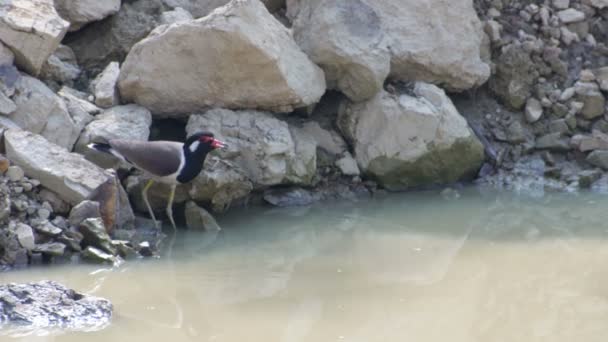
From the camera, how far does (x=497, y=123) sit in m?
10.5

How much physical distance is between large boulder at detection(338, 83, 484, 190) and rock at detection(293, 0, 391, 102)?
207 millimetres

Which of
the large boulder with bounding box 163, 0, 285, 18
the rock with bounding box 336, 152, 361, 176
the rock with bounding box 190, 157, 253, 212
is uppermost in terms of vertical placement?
the large boulder with bounding box 163, 0, 285, 18

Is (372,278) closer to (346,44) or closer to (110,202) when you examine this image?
(110,202)

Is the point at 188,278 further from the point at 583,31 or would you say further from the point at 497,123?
the point at 583,31

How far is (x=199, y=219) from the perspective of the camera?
841cm

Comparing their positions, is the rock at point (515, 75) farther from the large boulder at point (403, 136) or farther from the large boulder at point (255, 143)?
the large boulder at point (255, 143)

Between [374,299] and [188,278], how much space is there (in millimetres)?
1280

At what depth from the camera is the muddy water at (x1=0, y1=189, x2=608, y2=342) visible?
20.3 feet

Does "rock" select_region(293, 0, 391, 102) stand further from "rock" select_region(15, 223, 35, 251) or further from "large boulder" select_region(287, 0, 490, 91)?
"rock" select_region(15, 223, 35, 251)

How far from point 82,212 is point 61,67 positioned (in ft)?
6.24

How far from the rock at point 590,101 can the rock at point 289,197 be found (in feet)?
9.57

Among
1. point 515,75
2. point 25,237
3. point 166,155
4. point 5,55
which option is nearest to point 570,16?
point 515,75

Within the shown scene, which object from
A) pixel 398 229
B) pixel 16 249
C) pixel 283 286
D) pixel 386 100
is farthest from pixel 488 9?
pixel 16 249

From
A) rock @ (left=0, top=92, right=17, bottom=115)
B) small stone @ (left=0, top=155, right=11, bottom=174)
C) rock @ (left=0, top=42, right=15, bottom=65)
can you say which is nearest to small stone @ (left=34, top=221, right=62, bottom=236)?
small stone @ (left=0, top=155, right=11, bottom=174)
